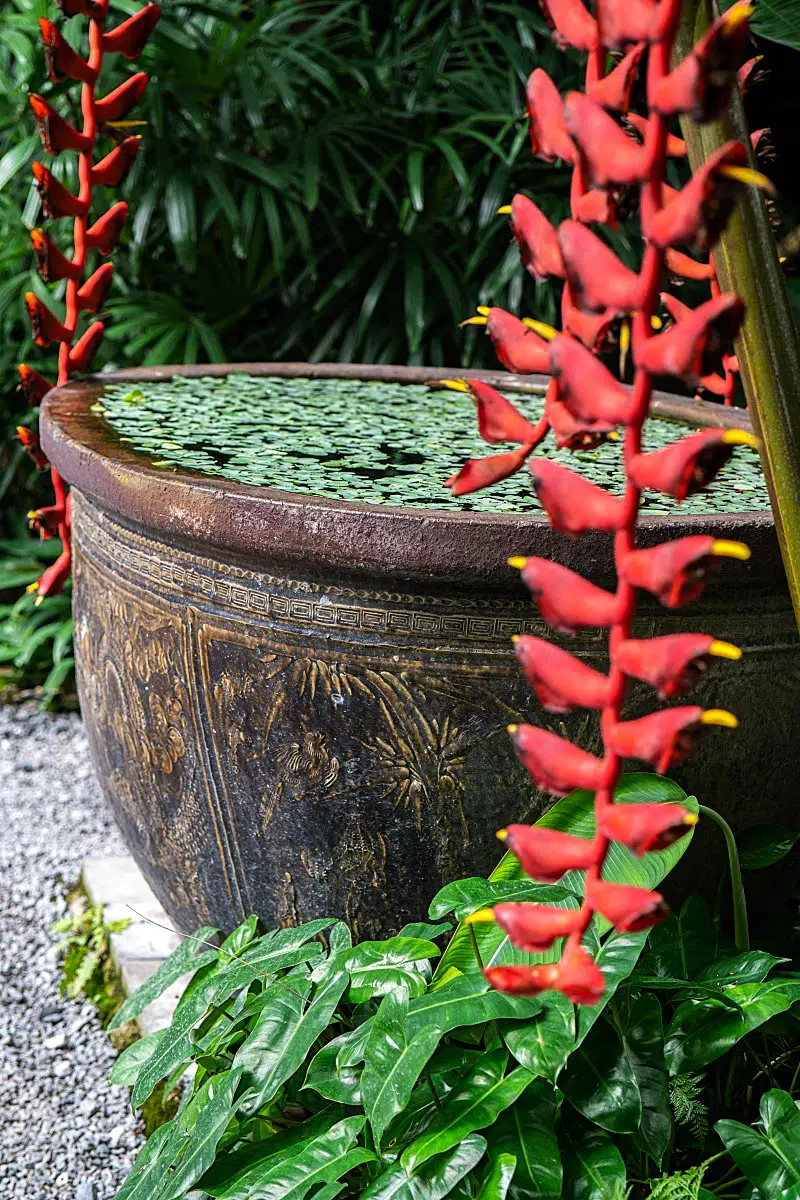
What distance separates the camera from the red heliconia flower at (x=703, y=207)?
0.45 meters

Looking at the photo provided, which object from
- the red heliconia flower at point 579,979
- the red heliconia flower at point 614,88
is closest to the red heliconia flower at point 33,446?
the red heliconia flower at point 614,88

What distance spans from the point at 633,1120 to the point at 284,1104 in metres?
0.37

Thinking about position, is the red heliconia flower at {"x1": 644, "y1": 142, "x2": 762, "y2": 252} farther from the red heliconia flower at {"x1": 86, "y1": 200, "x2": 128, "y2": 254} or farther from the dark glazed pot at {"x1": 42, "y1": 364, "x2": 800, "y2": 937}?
the red heliconia flower at {"x1": 86, "y1": 200, "x2": 128, "y2": 254}

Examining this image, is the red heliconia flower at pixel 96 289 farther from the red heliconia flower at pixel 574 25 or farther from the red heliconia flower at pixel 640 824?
the red heliconia flower at pixel 640 824

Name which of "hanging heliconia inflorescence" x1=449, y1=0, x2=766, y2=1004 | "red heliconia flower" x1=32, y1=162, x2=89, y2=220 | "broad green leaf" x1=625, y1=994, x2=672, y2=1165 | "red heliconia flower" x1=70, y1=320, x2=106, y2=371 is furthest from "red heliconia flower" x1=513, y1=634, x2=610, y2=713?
"red heliconia flower" x1=70, y1=320, x2=106, y2=371

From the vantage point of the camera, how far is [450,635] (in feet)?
3.50

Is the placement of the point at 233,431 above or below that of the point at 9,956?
above

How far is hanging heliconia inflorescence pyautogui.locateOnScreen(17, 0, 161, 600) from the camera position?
1.55 metres

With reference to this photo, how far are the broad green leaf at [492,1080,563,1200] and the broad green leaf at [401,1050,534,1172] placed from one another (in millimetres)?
20

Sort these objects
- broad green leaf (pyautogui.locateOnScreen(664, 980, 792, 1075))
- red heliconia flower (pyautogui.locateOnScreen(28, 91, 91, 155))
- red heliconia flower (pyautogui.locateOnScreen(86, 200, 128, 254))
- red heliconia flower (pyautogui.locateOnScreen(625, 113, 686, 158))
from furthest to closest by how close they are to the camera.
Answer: red heliconia flower (pyautogui.locateOnScreen(86, 200, 128, 254)) < red heliconia flower (pyautogui.locateOnScreen(28, 91, 91, 155)) < broad green leaf (pyautogui.locateOnScreen(664, 980, 792, 1075)) < red heliconia flower (pyautogui.locateOnScreen(625, 113, 686, 158))

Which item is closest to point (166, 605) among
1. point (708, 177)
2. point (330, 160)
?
point (708, 177)

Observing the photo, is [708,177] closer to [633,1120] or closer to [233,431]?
[633,1120]

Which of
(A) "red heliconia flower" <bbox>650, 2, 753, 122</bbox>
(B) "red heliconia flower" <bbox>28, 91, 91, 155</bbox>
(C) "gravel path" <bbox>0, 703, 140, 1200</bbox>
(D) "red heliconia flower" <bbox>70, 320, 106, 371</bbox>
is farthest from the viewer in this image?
(D) "red heliconia flower" <bbox>70, 320, 106, 371</bbox>

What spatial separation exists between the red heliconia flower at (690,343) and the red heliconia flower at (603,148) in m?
0.06
